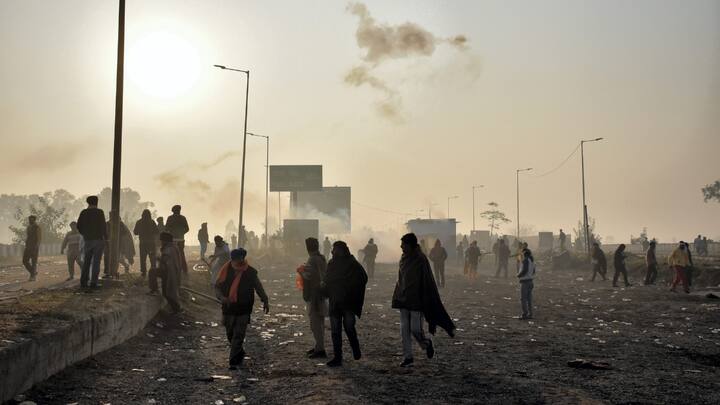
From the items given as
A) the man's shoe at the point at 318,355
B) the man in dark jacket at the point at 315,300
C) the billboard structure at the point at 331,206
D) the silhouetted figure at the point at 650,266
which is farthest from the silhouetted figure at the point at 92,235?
the billboard structure at the point at 331,206

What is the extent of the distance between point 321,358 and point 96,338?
3416 millimetres

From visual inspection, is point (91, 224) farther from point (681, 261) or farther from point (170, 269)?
point (681, 261)

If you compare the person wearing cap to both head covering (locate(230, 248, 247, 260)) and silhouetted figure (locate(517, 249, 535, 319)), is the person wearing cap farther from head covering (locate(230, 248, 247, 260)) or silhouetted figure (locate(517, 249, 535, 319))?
silhouetted figure (locate(517, 249, 535, 319))

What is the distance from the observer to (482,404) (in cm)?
751

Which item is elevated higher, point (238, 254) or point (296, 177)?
point (296, 177)

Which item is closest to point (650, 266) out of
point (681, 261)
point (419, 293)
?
point (681, 261)

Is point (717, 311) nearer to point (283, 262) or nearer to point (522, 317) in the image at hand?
point (522, 317)

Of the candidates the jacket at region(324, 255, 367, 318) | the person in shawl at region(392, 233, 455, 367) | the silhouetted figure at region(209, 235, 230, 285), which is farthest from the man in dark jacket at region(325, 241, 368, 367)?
the silhouetted figure at region(209, 235, 230, 285)

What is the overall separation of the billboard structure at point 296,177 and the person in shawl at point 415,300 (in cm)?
6957

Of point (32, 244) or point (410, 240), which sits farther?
point (32, 244)

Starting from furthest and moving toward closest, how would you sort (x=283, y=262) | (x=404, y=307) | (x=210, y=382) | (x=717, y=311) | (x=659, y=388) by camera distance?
(x=283, y=262)
(x=717, y=311)
(x=404, y=307)
(x=210, y=382)
(x=659, y=388)

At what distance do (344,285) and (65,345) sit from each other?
3.83 meters

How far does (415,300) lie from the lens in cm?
993

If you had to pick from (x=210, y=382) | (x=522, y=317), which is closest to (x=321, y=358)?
(x=210, y=382)
